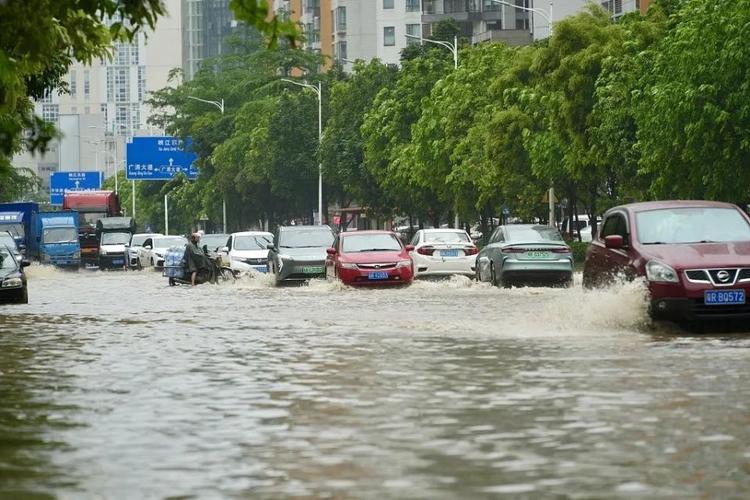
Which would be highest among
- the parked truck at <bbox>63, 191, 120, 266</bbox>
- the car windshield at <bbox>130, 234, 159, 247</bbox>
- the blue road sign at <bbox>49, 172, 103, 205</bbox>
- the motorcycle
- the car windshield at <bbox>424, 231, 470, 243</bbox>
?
the blue road sign at <bbox>49, 172, 103, 205</bbox>

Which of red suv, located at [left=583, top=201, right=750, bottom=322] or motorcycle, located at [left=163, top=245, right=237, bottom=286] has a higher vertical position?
red suv, located at [left=583, top=201, right=750, bottom=322]

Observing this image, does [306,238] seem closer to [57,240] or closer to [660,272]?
[660,272]

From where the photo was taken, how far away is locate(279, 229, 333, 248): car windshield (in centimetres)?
4384

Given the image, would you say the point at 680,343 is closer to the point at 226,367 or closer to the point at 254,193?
the point at 226,367

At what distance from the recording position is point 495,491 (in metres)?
9.01

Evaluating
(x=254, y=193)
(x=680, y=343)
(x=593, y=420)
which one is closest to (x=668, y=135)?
(x=680, y=343)

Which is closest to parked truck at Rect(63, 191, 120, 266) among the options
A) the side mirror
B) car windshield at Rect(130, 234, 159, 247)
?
car windshield at Rect(130, 234, 159, 247)

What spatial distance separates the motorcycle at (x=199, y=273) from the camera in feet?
152

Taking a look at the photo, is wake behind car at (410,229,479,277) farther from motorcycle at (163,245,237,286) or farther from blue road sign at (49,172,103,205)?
blue road sign at (49,172,103,205)

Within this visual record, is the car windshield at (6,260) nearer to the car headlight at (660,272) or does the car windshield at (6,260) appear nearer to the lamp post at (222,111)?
the car headlight at (660,272)

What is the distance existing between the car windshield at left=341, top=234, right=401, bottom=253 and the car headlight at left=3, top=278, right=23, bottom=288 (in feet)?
25.2

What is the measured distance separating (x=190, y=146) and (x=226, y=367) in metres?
96.4

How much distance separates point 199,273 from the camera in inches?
1822

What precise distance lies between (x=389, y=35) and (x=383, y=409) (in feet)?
451
